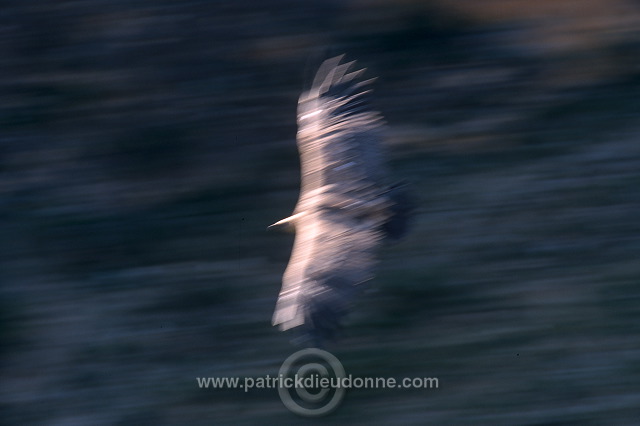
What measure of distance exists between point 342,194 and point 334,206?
0.06 metres

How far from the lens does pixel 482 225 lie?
4.11 meters

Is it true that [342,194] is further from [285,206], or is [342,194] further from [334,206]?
[285,206]

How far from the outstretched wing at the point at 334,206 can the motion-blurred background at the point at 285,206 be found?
661 millimetres

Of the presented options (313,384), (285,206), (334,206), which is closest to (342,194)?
(334,206)

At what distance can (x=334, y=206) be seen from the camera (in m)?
3.31

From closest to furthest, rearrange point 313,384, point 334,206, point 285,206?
point 334,206
point 313,384
point 285,206

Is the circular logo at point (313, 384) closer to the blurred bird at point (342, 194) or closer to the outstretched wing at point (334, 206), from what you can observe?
the blurred bird at point (342, 194)

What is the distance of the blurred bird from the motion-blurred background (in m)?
0.62

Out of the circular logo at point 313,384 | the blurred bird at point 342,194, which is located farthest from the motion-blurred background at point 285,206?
the blurred bird at point 342,194

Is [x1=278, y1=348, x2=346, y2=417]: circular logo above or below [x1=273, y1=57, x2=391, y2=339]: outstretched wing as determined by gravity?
below

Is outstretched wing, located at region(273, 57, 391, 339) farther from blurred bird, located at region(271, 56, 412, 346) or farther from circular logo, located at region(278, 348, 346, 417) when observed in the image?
circular logo, located at region(278, 348, 346, 417)

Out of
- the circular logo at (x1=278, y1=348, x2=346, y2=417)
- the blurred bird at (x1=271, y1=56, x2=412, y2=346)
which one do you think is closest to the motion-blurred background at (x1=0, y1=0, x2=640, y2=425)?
the circular logo at (x1=278, y1=348, x2=346, y2=417)

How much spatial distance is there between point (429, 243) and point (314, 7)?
1.33 meters

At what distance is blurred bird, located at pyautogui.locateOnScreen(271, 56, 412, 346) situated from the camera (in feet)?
9.95
